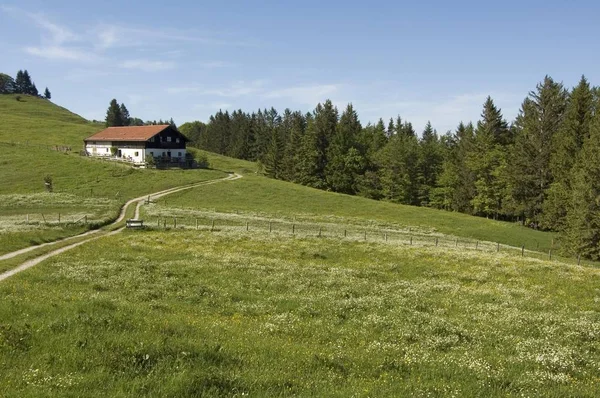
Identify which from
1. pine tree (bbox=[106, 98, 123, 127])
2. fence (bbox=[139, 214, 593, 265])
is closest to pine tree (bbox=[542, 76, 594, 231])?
fence (bbox=[139, 214, 593, 265])

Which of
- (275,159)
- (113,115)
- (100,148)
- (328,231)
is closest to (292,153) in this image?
(275,159)

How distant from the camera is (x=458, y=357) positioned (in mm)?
14109

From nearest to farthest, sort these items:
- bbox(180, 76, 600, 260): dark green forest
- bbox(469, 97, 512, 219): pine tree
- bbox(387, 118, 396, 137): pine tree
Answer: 1. bbox(180, 76, 600, 260): dark green forest
2. bbox(469, 97, 512, 219): pine tree
3. bbox(387, 118, 396, 137): pine tree

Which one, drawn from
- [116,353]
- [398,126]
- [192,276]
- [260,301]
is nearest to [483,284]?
[260,301]

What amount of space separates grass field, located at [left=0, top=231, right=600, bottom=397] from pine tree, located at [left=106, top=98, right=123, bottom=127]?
17452 centimetres

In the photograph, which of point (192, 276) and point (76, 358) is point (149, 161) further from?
point (76, 358)

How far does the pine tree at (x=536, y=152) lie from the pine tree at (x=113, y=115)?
6410 inches

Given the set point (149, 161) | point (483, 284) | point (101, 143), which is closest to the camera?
point (483, 284)

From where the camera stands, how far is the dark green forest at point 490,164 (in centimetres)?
6385

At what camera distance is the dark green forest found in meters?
63.8

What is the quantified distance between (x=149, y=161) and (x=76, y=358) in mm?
94509

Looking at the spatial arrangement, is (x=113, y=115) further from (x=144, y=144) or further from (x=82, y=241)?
(x=82, y=241)

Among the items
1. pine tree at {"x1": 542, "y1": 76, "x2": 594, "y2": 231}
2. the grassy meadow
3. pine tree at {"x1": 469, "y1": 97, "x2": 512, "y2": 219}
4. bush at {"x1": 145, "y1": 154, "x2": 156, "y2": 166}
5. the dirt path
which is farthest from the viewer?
bush at {"x1": 145, "y1": 154, "x2": 156, "y2": 166}

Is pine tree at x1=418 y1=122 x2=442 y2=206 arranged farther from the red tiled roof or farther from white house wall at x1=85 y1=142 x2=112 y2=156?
white house wall at x1=85 y1=142 x2=112 y2=156
